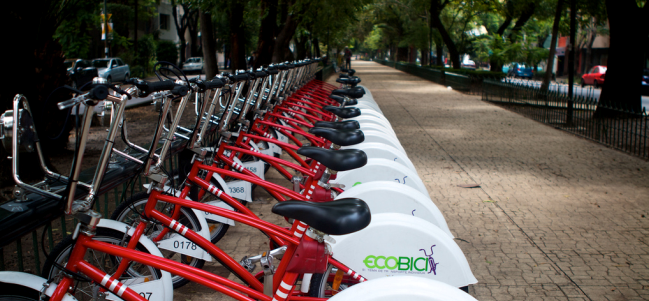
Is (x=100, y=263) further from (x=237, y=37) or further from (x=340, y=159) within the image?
(x=237, y=37)

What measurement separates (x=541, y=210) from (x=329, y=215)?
4318 millimetres

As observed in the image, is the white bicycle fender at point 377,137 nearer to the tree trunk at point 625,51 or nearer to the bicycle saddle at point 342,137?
the bicycle saddle at point 342,137

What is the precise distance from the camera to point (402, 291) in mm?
1826

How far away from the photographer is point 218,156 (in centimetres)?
411

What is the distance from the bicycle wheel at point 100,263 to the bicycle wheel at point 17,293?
0.22m

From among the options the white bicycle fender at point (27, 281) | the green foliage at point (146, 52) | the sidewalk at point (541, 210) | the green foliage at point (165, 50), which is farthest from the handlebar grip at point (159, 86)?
the green foliage at point (165, 50)

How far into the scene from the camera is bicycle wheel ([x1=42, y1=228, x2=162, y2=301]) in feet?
8.21

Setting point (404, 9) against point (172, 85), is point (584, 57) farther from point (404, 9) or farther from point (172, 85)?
point (172, 85)

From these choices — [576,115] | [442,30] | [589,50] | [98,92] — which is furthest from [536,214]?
[589,50]

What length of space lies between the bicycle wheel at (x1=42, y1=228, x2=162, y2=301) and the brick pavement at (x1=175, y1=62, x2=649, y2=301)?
655mm

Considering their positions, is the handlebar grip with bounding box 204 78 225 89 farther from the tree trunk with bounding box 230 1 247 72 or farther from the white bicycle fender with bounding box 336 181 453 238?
the tree trunk with bounding box 230 1 247 72

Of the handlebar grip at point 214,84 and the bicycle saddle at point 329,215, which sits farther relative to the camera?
the handlebar grip at point 214,84

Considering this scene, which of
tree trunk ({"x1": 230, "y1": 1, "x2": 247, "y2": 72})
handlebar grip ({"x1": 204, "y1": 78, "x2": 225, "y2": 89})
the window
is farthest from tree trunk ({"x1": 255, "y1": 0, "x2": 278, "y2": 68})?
the window

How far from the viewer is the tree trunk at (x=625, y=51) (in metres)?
12.7
